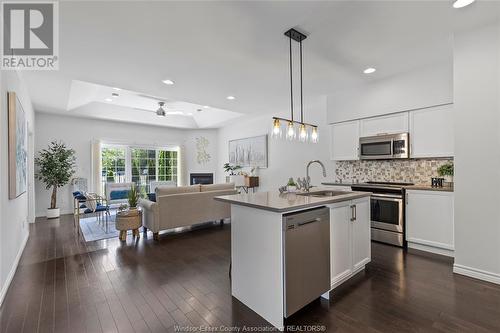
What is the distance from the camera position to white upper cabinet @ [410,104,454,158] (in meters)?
3.30

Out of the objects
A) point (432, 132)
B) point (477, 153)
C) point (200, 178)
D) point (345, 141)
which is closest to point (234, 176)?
point (200, 178)

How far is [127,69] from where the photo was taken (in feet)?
11.0

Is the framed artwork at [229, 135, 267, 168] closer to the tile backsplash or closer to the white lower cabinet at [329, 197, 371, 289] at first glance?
the tile backsplash

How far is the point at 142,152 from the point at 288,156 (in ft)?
15.7

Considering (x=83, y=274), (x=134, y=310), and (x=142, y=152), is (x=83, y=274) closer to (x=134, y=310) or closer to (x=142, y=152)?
(x=134, y=310)

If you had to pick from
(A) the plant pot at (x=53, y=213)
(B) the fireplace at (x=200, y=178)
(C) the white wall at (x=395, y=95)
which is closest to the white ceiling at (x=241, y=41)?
(C) the white wall at (x=395, y=95)

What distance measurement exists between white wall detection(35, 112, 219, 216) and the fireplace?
379 mm

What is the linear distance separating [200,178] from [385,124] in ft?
19.5

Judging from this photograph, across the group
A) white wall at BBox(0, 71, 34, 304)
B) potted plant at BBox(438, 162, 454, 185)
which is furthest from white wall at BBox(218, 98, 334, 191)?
white wall at BBox(0, 71, 34, 304)

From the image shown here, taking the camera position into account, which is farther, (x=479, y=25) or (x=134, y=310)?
(x=479, y=25)

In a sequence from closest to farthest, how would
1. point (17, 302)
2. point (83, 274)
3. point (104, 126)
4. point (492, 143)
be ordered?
1. point (17, 302)
2. point (492, 143)
3. point (83, 274)
4. point (104, 126)

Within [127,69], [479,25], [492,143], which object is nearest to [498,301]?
[492,143]

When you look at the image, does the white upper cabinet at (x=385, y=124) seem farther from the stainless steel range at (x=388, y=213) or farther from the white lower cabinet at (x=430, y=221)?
the white lower cabinet at (x=430, y=221)

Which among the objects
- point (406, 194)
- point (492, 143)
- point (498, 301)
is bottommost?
point (498, 301)
